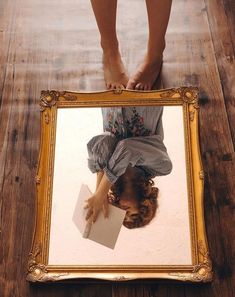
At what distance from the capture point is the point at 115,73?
1.21 m

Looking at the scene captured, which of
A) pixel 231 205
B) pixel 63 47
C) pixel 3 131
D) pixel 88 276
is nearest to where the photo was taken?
pixel 88 276

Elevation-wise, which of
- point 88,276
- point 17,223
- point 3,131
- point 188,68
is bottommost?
point 88,276

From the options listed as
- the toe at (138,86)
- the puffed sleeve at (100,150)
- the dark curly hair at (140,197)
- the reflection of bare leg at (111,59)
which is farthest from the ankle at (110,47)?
the dark curly hair at (140,197)

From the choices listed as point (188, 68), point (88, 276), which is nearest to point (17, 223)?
point (88, 276)

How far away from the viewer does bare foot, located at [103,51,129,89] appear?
1203mm

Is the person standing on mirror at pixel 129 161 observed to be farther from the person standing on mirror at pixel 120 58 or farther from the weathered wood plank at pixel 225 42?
the weathered wood plank at pixel 225 42

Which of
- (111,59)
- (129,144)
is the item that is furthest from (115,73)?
(129,144)

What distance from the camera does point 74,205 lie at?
40.9 inches

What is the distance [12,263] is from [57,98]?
40 centimetres

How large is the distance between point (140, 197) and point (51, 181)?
20 cm

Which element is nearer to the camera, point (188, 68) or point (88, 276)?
point (88, 276)

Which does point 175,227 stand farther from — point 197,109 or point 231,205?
point 197,109

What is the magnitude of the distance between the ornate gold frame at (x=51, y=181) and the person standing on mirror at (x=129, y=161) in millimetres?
41

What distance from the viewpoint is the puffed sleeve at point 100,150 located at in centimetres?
108
